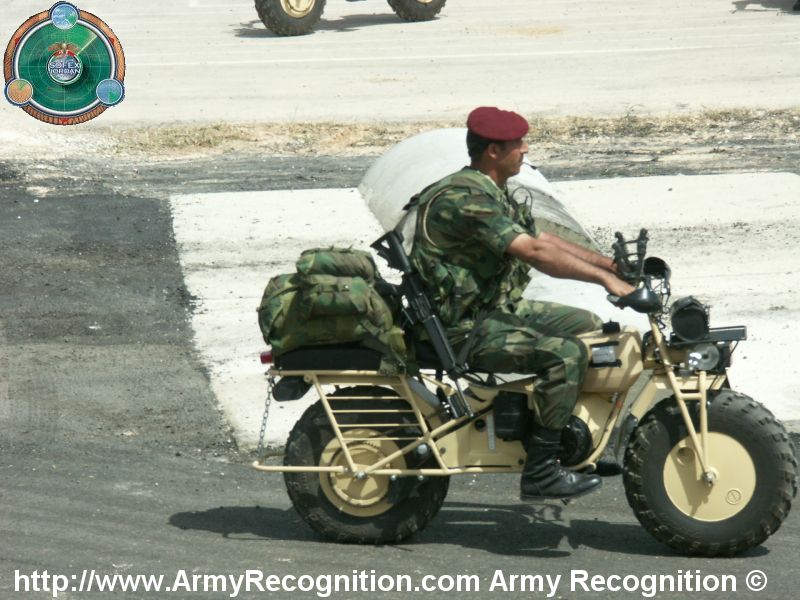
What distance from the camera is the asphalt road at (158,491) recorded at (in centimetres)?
595

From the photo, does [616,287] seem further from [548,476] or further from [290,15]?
[290,15]

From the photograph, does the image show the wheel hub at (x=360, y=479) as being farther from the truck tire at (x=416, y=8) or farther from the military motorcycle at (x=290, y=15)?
the truck tire at (x=416, y=8)

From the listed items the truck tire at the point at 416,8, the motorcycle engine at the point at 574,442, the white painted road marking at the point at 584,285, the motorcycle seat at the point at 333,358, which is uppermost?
the motorcycle seat at the point at 333,358

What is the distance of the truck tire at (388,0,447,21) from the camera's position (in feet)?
76.3

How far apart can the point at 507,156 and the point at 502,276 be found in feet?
1.72

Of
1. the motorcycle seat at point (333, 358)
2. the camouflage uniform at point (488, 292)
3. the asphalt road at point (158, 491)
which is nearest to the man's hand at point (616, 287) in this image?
the camouflage uniform at point (488, 292)

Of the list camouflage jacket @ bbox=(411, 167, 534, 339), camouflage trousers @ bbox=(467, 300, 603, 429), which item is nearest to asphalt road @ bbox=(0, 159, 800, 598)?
camouflage trousers @ bbox=(467, 300, 603, 429)

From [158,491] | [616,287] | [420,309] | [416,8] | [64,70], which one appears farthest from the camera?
[416,8]

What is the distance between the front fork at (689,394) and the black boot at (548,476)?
0.39 meters

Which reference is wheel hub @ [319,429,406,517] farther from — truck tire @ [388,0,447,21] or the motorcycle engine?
truck tire @ [388,0,447,21]

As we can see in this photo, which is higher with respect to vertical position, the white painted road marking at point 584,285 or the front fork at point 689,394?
the front fork at point 689,394

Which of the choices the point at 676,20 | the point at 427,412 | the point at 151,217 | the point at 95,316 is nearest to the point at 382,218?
the point at 151,217

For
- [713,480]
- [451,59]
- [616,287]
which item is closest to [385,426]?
[616,287]

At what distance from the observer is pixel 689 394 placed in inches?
234
